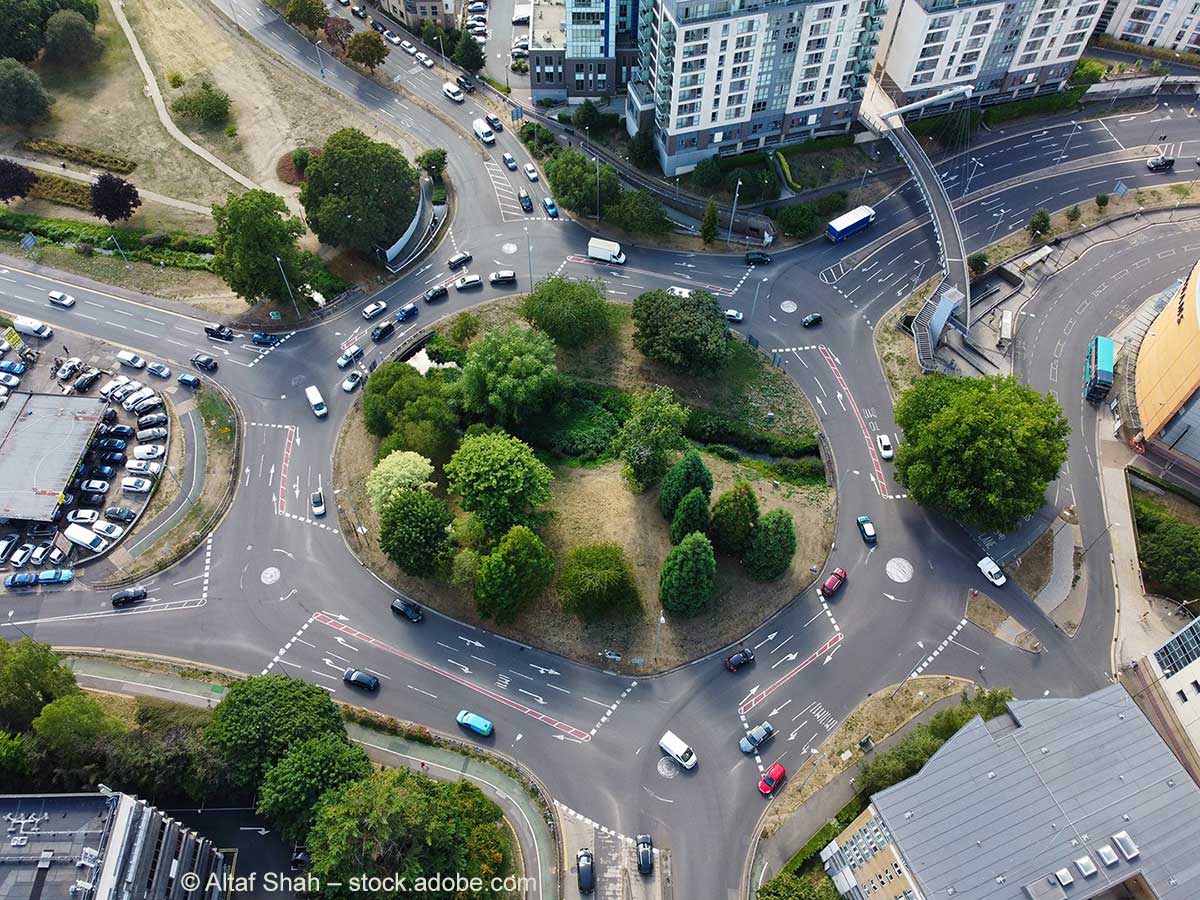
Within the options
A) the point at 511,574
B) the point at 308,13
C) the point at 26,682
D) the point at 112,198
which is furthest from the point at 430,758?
the point at 308,13

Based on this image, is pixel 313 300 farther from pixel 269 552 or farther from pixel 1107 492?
pixel 1107 492

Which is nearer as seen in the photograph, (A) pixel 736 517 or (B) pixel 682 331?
(A) pixel 736 517

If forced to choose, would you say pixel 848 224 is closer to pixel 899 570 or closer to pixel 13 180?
pixel 899 570

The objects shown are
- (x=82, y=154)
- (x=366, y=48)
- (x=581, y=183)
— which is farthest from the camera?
(x=366, y=48)

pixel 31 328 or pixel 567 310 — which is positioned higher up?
pixel 31 328

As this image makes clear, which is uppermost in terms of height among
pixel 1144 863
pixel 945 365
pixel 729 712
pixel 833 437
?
pixel 945 365

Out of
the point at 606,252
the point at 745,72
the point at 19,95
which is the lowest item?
the point at 606,252

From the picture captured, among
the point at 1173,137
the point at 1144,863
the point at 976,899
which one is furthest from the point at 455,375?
the point at 1173,137

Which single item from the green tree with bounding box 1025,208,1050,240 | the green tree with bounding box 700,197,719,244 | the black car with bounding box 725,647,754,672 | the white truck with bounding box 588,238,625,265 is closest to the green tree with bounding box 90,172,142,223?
the white truck with bounding box 588,238,625,265
